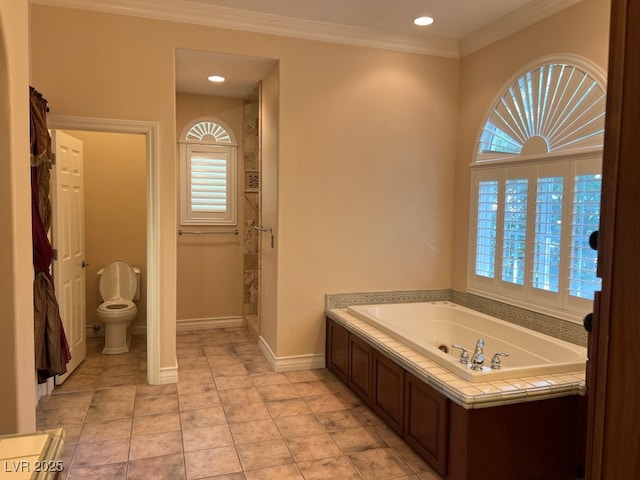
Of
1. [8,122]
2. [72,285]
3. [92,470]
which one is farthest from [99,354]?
[8,122]

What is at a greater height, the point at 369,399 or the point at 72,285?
the point at 72,285

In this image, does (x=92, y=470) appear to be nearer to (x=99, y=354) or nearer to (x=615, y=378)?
(x=99, y=354)

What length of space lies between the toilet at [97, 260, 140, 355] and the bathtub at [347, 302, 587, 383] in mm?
2263

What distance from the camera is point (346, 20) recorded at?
3.97 metres

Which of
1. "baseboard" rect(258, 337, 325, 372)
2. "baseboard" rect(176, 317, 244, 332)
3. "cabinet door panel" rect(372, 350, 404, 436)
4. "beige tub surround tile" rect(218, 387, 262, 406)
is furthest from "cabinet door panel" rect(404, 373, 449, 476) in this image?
"baseboard" rect(176, 317, 244, 332)

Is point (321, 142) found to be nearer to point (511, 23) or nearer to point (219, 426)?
point (511, 23)

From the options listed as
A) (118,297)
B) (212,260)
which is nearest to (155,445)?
(118,297)

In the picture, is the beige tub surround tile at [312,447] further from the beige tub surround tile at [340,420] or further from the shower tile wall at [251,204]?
the shower tile wall at [251,204]

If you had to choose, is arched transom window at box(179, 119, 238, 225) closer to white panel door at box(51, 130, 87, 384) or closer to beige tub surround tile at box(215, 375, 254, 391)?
white panel door at box(51, 130, 87, 384)

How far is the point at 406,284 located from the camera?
15.0ft

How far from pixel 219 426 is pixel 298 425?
0.53 meters

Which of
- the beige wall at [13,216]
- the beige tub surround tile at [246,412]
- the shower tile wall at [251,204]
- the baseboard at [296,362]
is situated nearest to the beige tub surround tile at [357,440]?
the beige tub surround tile at [246,412]

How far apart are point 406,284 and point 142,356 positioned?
8.60ft

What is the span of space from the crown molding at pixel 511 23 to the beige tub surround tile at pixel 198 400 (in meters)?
3.70
